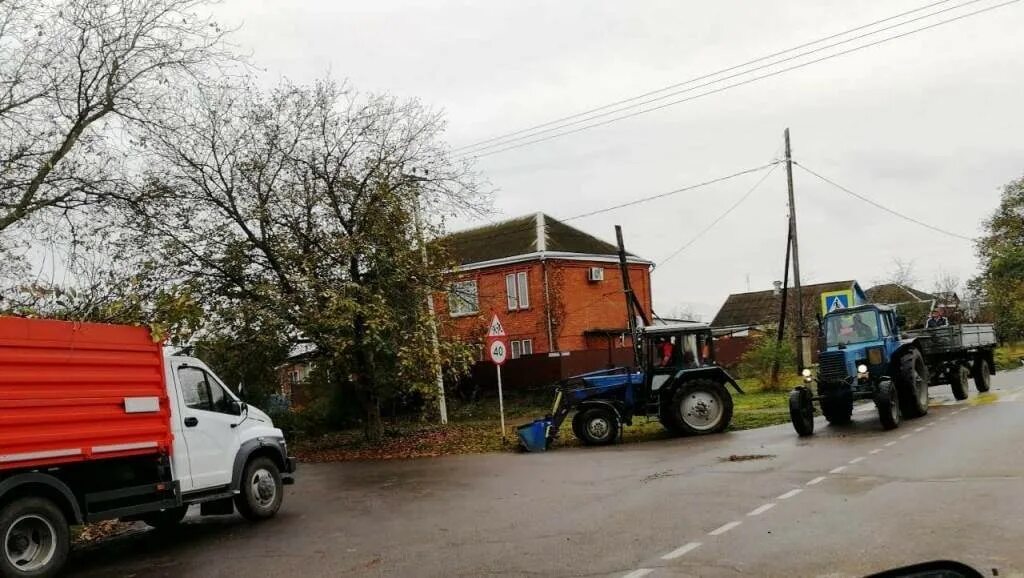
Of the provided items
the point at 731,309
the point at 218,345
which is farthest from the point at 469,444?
the point at 731,309

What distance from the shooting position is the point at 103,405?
32.0 ft

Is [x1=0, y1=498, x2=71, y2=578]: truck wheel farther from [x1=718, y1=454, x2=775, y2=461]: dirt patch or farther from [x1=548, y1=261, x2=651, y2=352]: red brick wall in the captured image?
[x1=548, y1=261, x2=651, y2=352]: red brick wall

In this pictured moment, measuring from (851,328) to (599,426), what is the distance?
235 inches

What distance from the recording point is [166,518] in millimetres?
12219

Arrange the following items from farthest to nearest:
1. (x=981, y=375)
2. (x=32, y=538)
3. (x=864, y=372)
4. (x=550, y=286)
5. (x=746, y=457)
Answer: (x=550, y=286) < (x=981, y=375) < (x=864, y=372) < (x=746, y=457) < (x=32, y=538)

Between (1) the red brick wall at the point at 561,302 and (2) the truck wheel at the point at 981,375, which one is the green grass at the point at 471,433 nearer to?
(2) the truck wheel at the point at 981,375

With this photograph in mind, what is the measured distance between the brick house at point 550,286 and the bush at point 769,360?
5.45m

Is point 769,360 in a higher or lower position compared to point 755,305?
lower

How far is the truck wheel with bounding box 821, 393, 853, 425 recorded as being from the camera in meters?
18.8

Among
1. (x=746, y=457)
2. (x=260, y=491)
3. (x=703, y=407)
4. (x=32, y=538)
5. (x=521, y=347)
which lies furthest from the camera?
(x=521, y=347)

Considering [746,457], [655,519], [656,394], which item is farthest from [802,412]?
[655,519]

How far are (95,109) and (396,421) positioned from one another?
1648 centimetres

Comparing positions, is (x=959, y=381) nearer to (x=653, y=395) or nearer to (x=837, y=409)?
(x=837, y=409)

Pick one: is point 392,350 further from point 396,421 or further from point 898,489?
point 898,489
